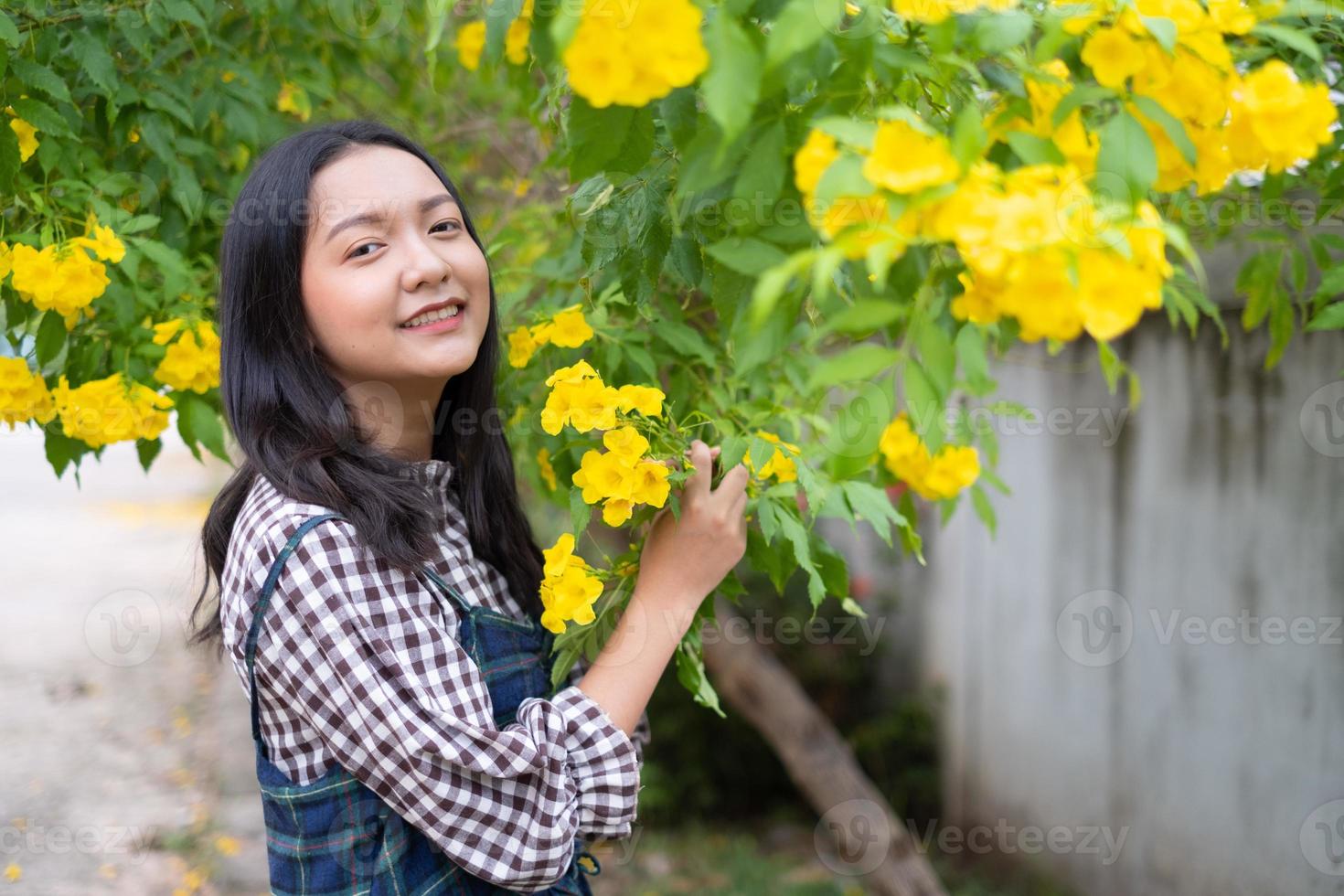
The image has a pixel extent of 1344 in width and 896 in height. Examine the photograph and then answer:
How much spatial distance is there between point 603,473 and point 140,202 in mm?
1148

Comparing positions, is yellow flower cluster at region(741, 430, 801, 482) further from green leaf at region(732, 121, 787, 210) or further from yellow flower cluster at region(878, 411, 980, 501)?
green leaf at region(732, 121, 787, 210)

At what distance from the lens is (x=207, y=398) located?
1.81 metres

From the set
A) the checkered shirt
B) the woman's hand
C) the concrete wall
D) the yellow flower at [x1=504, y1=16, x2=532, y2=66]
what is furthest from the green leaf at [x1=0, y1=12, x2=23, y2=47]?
the concrete wall

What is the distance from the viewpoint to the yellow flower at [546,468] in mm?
1745

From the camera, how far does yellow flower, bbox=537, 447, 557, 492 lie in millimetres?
1745

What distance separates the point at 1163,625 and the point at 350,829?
232 centimetres

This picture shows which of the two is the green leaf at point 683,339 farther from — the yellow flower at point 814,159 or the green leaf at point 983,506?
the yellow flower at point 814,159

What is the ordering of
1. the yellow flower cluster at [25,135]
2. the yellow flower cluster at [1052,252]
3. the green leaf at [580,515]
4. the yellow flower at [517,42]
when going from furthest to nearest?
the yellow flower at [517,42]
the yellow flower cluster at [25,135]
the green leaf at [580,515]
the yellow flower cluster at [1052,252]

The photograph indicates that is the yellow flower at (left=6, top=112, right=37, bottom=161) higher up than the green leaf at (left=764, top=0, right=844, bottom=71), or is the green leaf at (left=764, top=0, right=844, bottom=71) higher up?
the green leaf at (left=764, top=0, right=844, bottom=71)

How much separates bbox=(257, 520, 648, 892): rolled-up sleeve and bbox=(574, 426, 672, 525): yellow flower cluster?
0.24 m

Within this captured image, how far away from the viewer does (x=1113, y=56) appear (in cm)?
89

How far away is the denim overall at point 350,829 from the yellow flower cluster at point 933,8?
81cm

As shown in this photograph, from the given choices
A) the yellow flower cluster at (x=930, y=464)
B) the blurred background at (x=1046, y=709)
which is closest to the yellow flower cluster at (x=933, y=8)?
the yellow flower cluster at (x=930, y=464)

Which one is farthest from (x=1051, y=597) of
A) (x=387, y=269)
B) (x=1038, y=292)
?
(x=1038, y=292)
